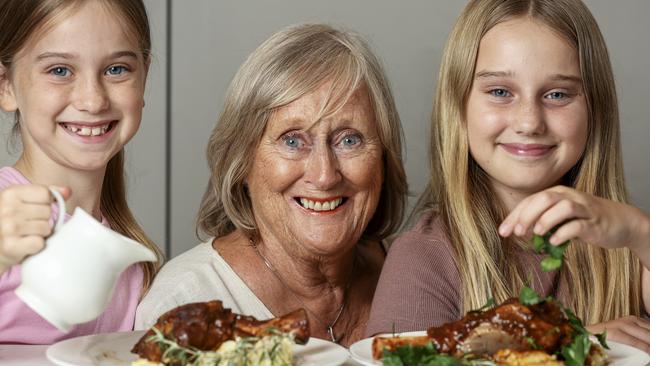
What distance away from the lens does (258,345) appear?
1.19 meters

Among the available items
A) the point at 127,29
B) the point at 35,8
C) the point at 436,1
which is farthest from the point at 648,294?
the point at 436,1

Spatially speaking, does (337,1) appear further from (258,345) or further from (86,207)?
(258,345)

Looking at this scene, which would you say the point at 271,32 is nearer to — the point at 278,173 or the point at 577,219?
the point at 278,173

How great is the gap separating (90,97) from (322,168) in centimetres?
49

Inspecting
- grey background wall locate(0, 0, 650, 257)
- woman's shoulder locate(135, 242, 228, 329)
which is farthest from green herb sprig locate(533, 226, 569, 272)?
grey background wall locate(0, 0, 650, 257)

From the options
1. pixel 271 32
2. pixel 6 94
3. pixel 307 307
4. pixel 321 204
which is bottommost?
pixel 307 307

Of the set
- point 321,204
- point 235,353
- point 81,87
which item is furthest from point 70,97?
point 235,353

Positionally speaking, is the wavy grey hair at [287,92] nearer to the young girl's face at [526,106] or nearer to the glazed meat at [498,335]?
the young girl's face at [526,106]

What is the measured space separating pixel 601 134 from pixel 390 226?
0.55 m

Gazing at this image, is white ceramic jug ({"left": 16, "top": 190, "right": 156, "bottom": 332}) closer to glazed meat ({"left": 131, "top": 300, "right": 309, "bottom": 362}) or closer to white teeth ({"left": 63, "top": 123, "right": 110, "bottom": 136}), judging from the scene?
glazed meat ({"left": 131, "top": 300, "right": 309, "bottom": 362})

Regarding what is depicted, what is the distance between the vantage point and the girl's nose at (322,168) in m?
1.98

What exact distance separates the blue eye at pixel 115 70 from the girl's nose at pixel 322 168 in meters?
0.42

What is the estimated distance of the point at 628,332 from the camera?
64.6 inches

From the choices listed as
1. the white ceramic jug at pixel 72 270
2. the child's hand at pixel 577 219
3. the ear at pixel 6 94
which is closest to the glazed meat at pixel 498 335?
the child's hand at pixel 577 219
